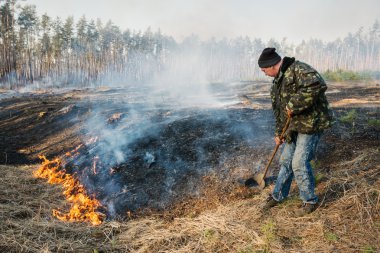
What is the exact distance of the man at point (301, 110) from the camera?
3.54 m

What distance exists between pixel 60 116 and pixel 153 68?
58.9m

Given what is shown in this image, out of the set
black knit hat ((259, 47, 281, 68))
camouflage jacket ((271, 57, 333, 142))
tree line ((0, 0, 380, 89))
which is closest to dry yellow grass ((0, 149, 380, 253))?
camouflage jacket ((271, 57, 333, 142))

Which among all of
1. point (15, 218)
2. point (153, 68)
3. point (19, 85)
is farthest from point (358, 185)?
point (153, 68)

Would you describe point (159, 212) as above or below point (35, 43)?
below

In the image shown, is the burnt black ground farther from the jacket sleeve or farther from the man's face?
the man's face

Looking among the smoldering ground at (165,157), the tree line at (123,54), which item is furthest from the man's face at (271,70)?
the tree line at (123,54)

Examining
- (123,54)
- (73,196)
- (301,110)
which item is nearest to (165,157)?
(73,196)

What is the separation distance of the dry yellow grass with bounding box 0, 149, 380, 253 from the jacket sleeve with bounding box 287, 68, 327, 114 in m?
1.38

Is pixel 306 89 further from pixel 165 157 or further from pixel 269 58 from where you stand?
pixel 165 157

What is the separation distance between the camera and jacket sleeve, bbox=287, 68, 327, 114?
351 centimetres

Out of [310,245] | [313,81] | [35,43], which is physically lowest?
[310,245]

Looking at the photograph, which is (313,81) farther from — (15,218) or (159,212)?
(15,218)

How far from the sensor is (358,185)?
13.5 feet

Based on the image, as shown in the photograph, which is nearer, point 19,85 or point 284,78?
point 284,78
